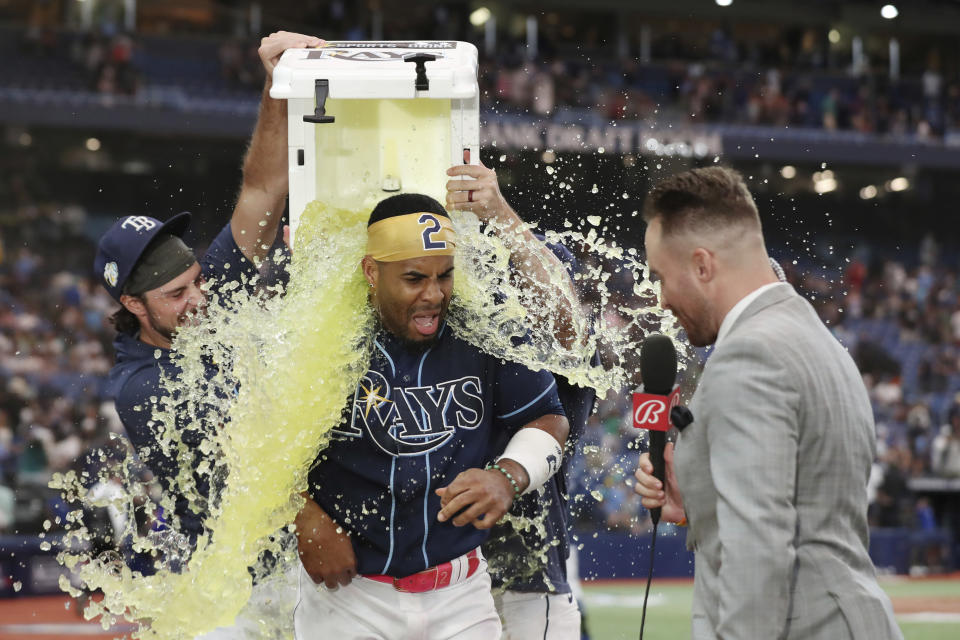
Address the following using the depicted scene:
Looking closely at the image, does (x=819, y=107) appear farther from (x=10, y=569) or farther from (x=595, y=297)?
(x=595, y=297)

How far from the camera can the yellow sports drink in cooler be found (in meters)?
3.83

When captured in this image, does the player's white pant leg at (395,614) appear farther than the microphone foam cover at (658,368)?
Yes

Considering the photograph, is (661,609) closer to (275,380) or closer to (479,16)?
(275,380)

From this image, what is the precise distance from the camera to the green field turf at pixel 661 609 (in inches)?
449

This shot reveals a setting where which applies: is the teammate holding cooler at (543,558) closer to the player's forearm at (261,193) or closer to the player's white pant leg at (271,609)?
the player's white pant leg at (271,609)

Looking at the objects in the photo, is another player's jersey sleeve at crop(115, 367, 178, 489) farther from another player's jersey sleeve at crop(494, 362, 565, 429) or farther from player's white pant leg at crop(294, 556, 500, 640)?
another player's jersey sleeve at crop(494, 362, 565, 429)

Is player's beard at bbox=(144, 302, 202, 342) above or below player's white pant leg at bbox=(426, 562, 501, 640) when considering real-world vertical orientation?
above

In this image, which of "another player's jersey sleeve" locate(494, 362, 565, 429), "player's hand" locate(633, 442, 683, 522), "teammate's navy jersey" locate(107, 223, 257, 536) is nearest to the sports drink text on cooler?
"player's hand" locate(633, 442, 683, 522)

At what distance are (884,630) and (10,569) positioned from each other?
495 inches

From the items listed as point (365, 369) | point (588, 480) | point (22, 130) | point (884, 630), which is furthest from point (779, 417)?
point (22, 130)

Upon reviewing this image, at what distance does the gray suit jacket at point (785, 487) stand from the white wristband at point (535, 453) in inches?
46.5

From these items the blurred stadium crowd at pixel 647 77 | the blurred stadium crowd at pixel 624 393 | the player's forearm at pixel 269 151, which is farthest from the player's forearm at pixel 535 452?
the blurred stadium crowd at pixel 647 77

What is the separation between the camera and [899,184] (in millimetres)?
28344

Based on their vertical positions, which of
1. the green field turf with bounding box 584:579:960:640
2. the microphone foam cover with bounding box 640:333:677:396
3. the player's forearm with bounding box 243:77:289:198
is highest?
the player's forearm with bounding box 243:77:289:198
